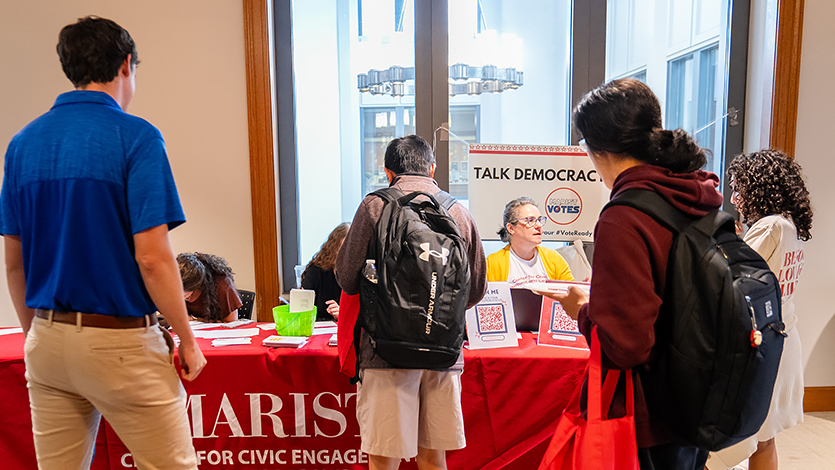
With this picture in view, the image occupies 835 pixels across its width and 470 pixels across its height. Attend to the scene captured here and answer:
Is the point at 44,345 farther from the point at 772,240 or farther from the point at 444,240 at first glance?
the point at 772,240

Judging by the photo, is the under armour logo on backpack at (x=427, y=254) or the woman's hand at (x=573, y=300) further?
the under armour logo on backpack at (x=427, y=254)

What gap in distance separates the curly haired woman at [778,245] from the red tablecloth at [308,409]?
72 cm

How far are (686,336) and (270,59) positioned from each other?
286 cm

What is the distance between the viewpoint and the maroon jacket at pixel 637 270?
3.14 feet

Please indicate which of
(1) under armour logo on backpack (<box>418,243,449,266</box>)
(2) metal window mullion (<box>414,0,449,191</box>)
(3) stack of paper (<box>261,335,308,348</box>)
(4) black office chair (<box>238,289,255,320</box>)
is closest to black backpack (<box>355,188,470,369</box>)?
(1) under armour logo on backpack (<box>418,243,449,266</box>)

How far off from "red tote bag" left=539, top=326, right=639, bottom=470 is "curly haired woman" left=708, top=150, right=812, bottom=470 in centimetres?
121

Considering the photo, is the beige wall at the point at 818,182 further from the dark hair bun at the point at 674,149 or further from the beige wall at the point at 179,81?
the beige wall at the point at 179,81

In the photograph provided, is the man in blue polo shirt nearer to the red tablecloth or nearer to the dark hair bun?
the red tablecloth

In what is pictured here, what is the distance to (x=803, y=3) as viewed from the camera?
118 inches

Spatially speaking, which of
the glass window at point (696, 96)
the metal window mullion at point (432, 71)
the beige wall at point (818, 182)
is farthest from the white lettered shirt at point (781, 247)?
the metal window mullion at point (432, 71)

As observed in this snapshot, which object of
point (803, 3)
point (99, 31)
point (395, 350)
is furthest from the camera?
point (803, 3)

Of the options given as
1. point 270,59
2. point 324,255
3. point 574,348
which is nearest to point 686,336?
point 574,348

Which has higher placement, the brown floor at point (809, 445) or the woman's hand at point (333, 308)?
the woman's hand at point (333, 308)

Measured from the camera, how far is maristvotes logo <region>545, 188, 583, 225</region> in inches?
125
